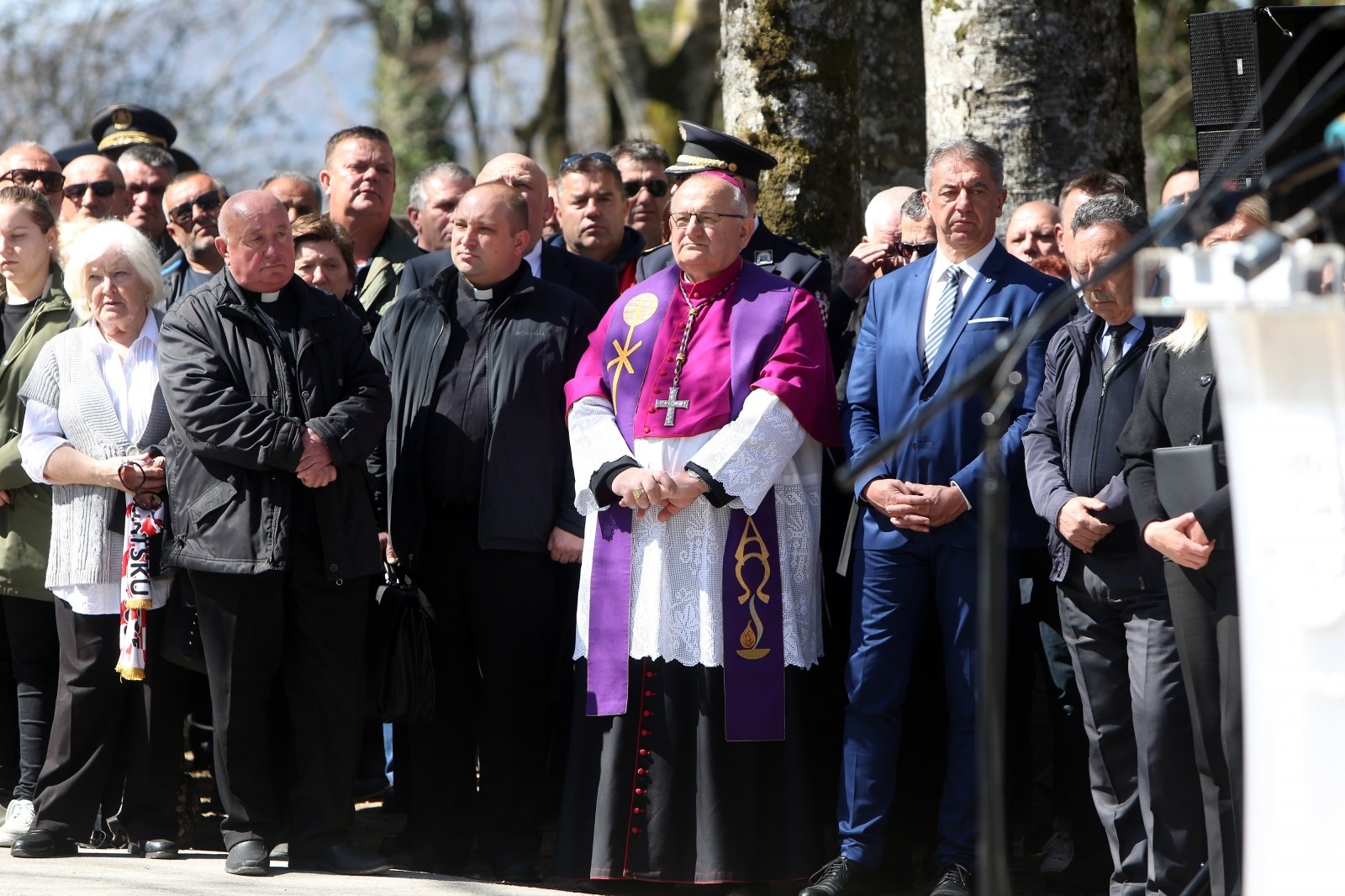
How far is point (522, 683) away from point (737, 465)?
3.76 ft

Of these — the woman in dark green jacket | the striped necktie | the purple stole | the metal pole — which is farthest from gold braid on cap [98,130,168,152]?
the metal pole

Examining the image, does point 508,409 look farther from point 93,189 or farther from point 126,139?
point 126,139

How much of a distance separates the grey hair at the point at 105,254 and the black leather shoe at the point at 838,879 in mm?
3088

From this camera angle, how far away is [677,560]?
538 centimetres

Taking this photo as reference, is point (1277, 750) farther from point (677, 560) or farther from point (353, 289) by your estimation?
point (353, 289)

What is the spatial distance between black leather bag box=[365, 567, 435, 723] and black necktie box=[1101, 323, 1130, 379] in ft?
7.93

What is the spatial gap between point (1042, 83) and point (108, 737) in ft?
15.8

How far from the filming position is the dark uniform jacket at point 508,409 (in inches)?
222

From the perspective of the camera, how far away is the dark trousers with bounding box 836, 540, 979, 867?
522 cm

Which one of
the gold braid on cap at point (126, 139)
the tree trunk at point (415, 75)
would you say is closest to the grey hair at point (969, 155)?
the gold braid on cap at point (126, 139)

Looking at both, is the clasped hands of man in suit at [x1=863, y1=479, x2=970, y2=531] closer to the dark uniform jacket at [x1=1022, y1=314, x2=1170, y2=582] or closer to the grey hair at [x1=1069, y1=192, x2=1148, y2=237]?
the dark uniform jacket at [x1=1022, y1=314, x2=1170, y2=582]

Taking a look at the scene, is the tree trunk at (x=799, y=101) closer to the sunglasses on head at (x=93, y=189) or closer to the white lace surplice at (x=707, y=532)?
the white lace surplice at (x=707, y=532)

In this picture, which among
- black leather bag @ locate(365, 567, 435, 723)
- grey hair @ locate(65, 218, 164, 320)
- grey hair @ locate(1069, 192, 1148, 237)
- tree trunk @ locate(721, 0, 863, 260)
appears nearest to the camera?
grey hair @ locate(1069, 192, 1148, 237)

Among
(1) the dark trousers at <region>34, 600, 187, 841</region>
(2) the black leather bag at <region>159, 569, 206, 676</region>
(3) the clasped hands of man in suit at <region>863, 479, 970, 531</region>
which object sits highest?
(3) the clasped hands of man in suit at <region>863, 479, 970, 531</region>
